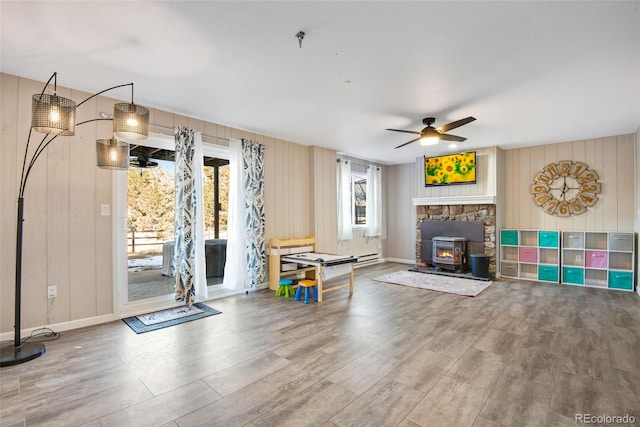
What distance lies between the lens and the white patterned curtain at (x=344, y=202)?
21.8 ft

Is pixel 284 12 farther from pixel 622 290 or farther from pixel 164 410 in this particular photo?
pixel 622 290

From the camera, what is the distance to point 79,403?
6.63 ft

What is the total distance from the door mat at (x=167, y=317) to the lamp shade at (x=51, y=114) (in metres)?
2.11

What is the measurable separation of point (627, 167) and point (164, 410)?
728cm

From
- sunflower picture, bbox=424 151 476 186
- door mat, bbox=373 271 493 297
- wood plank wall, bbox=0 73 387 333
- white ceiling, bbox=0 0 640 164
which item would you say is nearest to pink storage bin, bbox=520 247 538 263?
door mat, bbox=373 271 493 297

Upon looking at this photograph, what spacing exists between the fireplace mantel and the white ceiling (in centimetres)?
194

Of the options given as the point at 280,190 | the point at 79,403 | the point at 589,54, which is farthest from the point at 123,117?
the point at 589,54

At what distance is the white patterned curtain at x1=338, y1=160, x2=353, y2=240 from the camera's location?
665cm

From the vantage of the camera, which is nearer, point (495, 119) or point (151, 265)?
point (495, 119)

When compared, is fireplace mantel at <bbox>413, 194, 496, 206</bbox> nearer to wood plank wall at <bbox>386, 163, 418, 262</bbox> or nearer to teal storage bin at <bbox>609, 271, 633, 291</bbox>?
wood plank wall at <bbox>386, 163, 418, 262</bbox>

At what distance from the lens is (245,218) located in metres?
4.84

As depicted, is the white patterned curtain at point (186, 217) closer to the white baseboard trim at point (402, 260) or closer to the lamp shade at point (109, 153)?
the lamp shade at point (109, 153)

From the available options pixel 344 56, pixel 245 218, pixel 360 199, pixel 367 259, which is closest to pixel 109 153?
pixel 245 218

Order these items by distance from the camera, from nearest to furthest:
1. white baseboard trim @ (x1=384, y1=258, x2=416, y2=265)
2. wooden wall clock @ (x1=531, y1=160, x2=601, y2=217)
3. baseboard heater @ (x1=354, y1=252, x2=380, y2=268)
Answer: wooden wall clock @ (x1=531, y1=160, x2=601, y2=217)
baseboard heater @ (x1=354, y1=252, x2=380, y2=268)
white baseboard trim @ (x1=384, y1=258, x2=416, y2=265)
